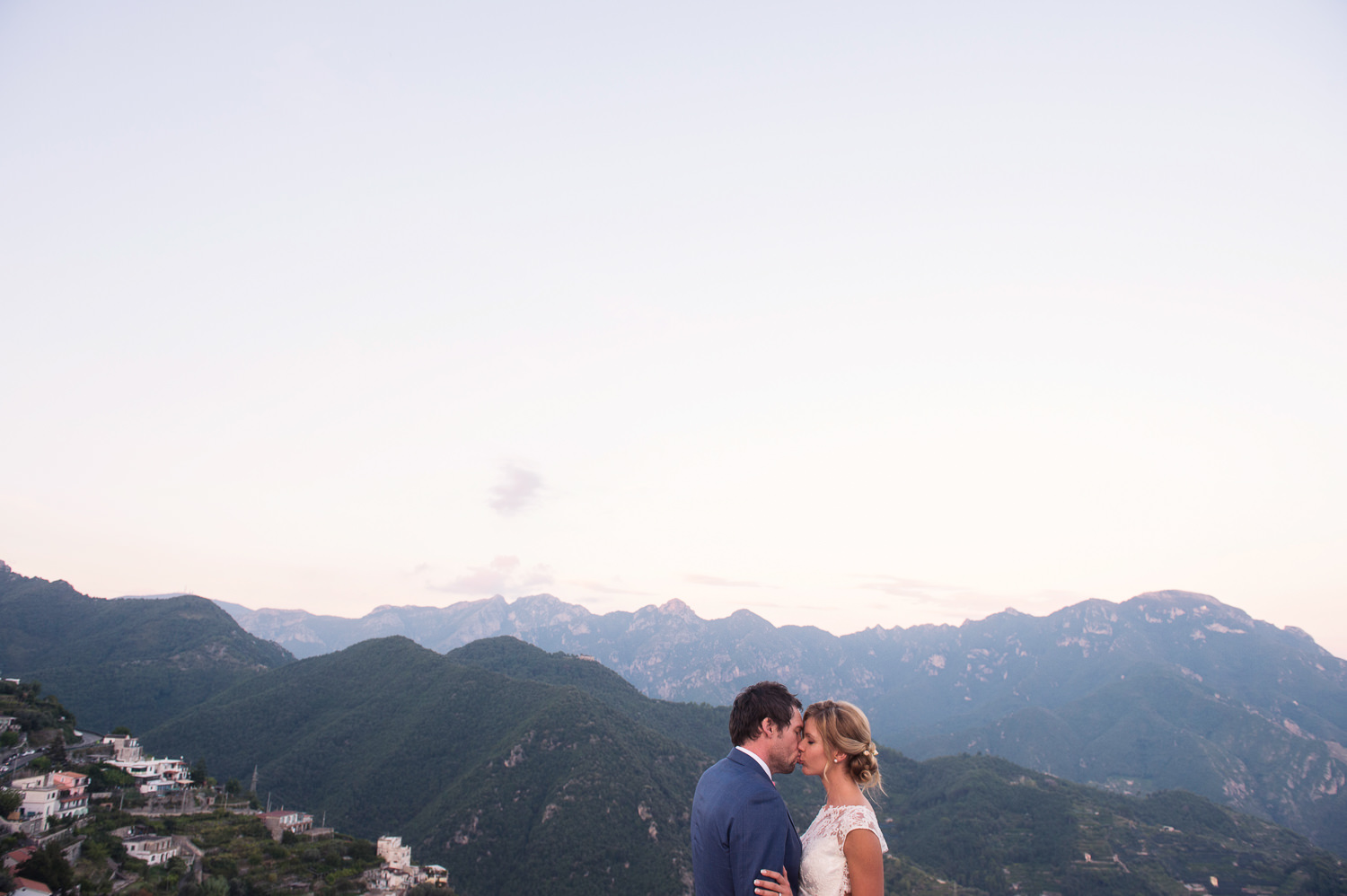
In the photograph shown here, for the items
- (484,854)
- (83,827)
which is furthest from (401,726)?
(83,827)

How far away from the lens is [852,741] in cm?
560

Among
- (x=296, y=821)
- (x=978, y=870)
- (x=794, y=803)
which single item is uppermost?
(x=296, y=821)

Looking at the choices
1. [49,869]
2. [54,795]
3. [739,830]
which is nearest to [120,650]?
[54,795]

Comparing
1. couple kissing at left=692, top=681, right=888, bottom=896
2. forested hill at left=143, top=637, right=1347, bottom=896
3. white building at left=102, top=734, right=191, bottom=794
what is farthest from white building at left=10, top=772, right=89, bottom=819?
couple kissing at left=692, top=681, right=888, bottom=896

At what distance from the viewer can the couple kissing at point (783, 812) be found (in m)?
5.02

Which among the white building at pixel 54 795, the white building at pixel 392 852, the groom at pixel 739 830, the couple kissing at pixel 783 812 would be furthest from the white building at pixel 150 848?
the couple kissing at pixel 783 812

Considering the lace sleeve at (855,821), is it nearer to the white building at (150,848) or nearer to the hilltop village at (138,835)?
the hilltop village at (138,835)

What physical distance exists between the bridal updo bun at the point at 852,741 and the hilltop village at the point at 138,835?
1641 inches

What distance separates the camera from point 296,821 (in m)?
65.2

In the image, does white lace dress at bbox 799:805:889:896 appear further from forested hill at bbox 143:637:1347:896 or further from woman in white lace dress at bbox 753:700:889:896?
forested hill at bbox 143:637:1347:896

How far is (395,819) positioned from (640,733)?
45.6m

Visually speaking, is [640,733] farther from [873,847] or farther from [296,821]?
[873,847]

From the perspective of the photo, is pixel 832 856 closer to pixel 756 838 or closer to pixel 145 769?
pixel 756 838

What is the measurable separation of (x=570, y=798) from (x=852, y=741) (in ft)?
348
